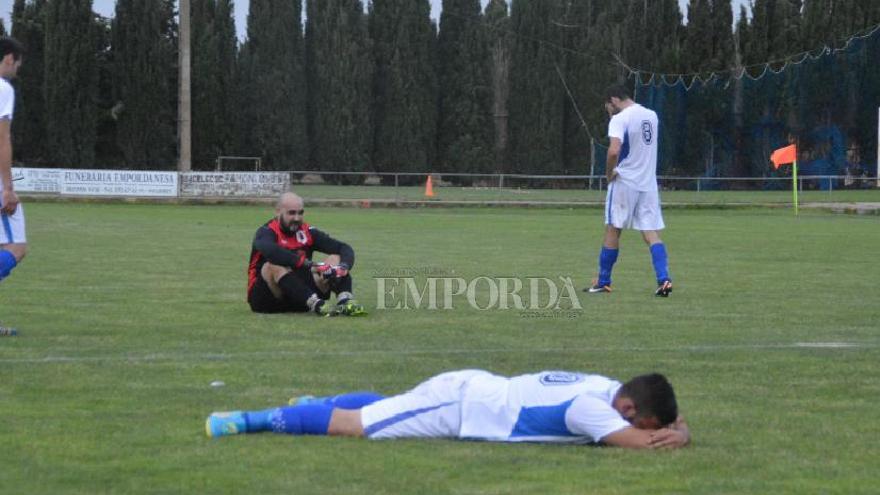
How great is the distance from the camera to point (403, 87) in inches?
2596

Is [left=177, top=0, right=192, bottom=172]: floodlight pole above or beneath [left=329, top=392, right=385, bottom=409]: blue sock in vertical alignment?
above

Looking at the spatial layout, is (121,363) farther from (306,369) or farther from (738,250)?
(738,250)

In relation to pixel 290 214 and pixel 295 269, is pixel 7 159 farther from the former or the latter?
pixel 295 269

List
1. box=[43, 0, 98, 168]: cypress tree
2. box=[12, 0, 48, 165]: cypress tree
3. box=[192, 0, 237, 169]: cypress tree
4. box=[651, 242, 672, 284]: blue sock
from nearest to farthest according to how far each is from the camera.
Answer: box=[651, 242, 672, 284]: blue sock, box=[43, 0, 98, 168]: cypress tree, box=[12, 0, 48, 165]: cypress tree, box=[192, 0, 237, 169]: cypress tree

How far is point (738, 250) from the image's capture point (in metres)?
22.3

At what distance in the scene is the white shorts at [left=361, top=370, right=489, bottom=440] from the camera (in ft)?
21.1

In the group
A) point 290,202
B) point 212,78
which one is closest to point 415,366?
point 290,202

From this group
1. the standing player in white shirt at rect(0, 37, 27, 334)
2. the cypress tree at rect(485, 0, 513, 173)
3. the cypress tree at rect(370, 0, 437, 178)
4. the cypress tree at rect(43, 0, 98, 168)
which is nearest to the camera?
the standing player in white shirt at rect(0, 37, 27, 334)

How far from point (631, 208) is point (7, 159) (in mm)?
6783

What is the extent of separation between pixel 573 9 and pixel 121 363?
62.6 meters

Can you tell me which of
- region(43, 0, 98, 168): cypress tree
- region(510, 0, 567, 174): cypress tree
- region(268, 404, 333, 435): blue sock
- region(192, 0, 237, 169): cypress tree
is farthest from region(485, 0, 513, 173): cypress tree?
region(268, 404, 333, 435): blue sock

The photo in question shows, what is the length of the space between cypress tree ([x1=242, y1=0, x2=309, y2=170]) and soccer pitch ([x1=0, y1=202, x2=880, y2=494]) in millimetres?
44584

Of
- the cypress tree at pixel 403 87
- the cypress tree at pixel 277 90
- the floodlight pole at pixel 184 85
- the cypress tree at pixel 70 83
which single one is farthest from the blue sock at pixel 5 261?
the cypress tree at pixel 403 87

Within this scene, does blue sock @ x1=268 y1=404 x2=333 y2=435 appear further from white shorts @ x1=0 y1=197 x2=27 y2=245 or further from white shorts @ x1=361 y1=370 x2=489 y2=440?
white shorts @ x1=0 y1=197 x2=27 y2=245
